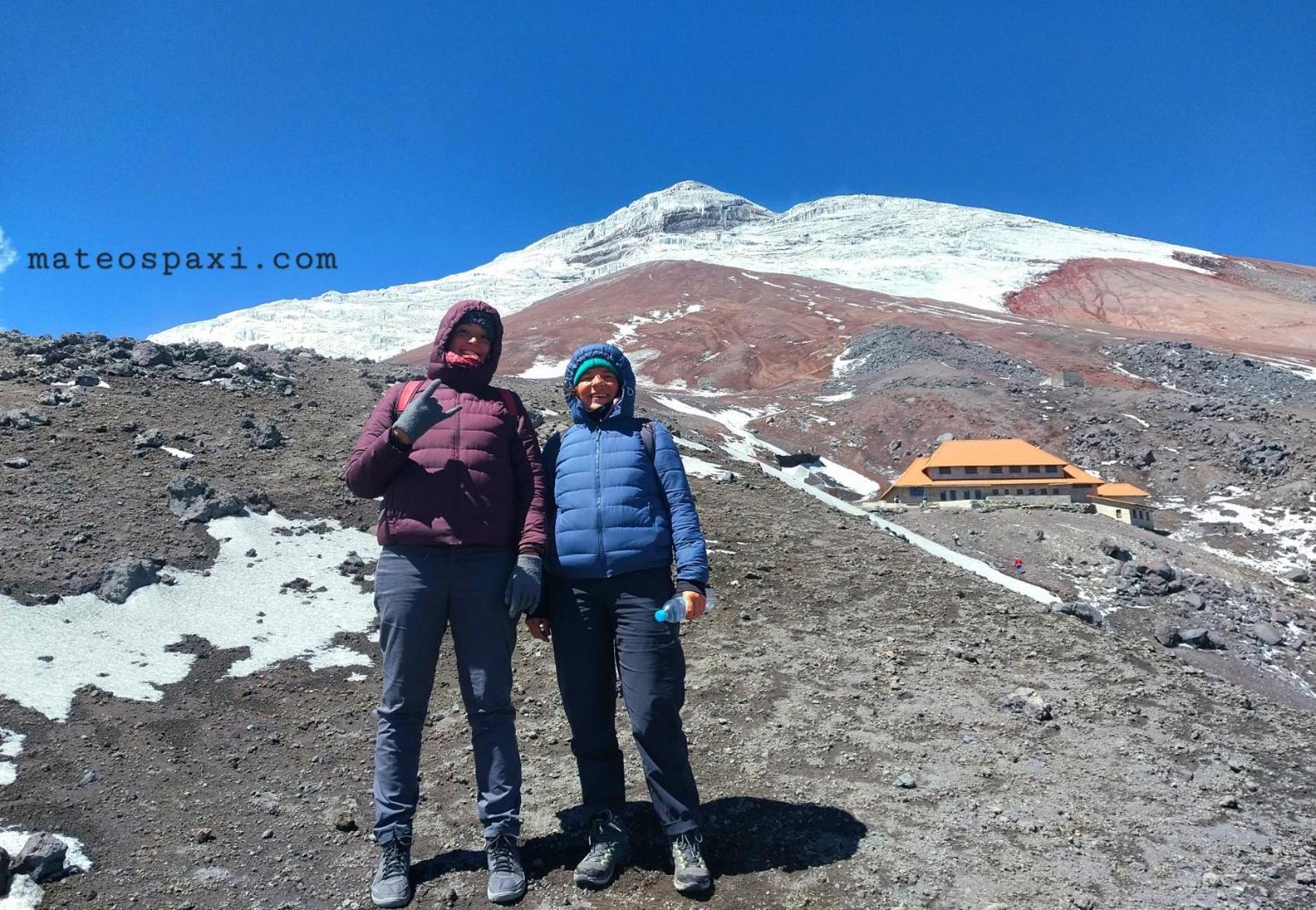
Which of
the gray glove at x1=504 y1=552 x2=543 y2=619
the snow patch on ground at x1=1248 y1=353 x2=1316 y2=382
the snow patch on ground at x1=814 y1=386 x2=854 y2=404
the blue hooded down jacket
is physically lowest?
the gray glove at x1=504 y1=552 x2=543 y2=619

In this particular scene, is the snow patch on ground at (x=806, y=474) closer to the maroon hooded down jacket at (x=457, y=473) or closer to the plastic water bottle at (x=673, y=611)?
the plastic water bottle at (x=673, y=611)

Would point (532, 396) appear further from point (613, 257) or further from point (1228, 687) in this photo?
point (613, 257)

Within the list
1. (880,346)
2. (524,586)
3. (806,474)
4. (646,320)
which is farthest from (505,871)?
(646,320)

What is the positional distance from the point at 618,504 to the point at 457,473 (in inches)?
28.5

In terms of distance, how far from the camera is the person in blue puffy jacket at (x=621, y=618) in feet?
10.8

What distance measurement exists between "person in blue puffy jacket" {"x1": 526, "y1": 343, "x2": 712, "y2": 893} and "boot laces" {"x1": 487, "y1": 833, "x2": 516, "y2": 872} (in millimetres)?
289

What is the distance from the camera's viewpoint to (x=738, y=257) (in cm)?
9494

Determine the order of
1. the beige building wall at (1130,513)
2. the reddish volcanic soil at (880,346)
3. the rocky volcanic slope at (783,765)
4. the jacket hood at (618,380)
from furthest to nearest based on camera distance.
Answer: the reddish volcanic soil at (880,346) < the beige building wall at (1130,513) < the jacket hood at (618,380) < the rocky volcanic slope at (783,765)

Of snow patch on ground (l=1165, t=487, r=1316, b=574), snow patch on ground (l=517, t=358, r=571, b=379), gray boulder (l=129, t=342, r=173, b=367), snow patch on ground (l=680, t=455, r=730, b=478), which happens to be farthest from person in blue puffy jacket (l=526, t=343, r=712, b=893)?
snow patch on ground (l=517, t=358, r=571, b=379)

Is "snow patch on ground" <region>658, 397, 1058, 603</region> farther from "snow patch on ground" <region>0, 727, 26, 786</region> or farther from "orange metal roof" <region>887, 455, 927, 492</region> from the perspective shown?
"snow patch on ground" <region>0, 727, 26, 786</region>

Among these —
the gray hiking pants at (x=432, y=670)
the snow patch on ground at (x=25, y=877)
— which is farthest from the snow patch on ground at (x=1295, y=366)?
the snow patch on ground at (x=25, y=877)

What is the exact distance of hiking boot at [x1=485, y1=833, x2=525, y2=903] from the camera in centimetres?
319

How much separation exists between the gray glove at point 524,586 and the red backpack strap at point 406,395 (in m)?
0.89

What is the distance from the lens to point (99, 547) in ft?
23.5
